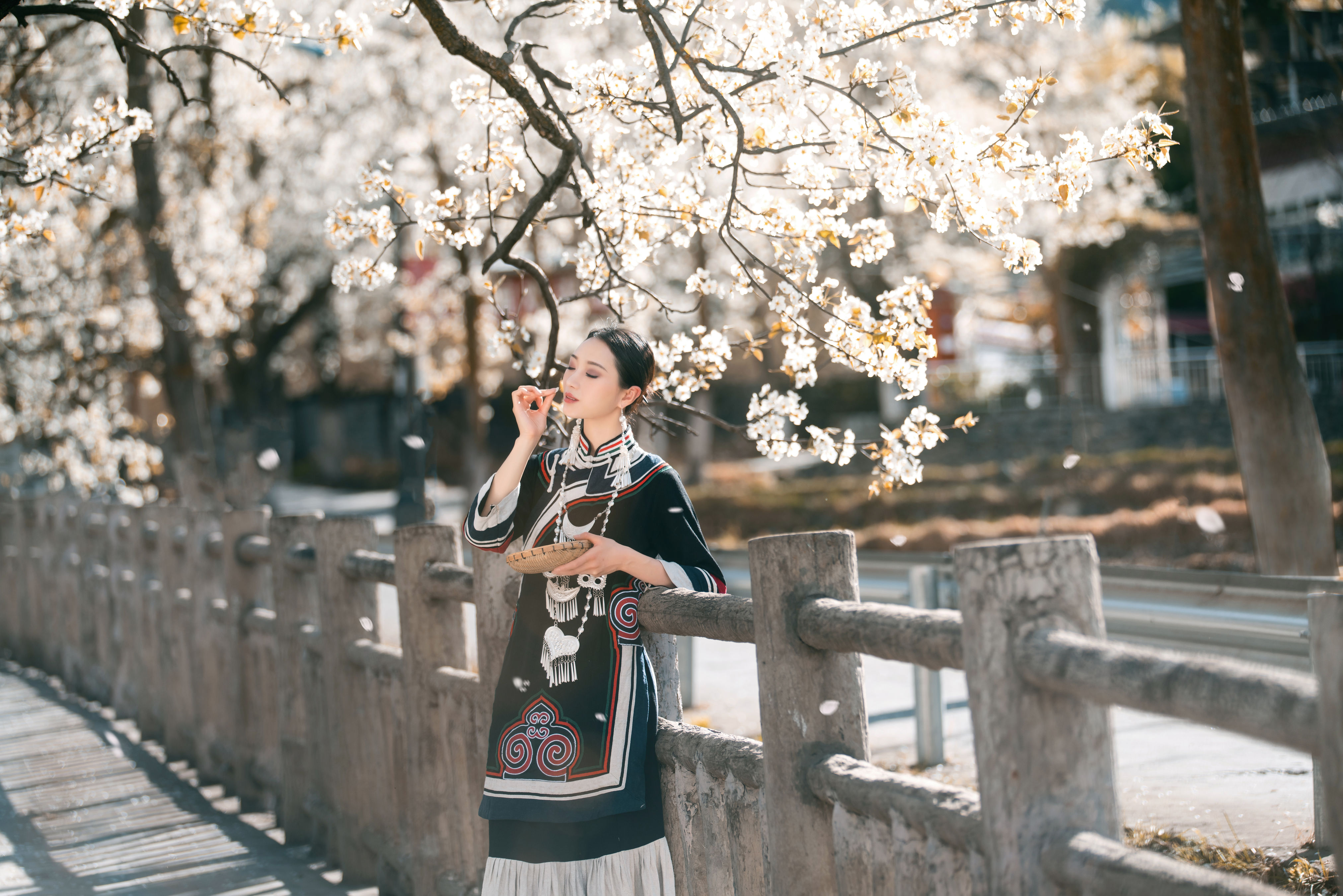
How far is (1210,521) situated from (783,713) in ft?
41.7

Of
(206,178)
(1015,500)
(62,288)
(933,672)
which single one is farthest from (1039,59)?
(933,672)

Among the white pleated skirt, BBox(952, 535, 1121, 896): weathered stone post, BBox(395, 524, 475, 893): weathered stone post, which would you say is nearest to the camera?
BBox(952, 535, 1121, 896): weathered stone post

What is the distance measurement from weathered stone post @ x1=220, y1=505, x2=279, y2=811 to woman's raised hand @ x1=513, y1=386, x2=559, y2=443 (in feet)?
9.93

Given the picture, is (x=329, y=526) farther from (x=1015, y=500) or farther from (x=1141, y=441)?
(x=1141, y=441)

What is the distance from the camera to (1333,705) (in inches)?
59.6

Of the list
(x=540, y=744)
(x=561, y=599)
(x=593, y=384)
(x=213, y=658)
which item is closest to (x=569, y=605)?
Answer: (x=561, y=599)

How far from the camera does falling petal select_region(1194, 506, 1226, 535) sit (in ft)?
45.5

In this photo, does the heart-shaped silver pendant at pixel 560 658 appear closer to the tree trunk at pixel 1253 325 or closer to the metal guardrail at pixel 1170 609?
the metal guardrail at pixel 1170 609

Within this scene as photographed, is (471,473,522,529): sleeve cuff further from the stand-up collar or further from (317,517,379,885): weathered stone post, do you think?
(317,517,379,885): weathered stone post

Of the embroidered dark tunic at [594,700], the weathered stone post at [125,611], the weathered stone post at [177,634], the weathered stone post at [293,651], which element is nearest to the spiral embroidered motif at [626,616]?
the embroidered dark tunic at [594,700]

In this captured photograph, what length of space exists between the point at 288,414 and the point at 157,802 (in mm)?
38833

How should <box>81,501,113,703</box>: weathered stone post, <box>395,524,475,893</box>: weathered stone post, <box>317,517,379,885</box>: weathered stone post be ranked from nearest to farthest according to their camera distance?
1. <box>395,524,475,893</box>: weathered stone post
2. <box>317,517,379,885</box>: weathered stone post
3. <box>81,501,113,703</box>: weathered stone post

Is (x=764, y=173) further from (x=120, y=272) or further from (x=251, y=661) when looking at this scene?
(x=120, y=272)

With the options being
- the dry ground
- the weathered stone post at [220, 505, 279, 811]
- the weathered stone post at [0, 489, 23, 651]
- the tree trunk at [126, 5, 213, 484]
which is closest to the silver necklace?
the weathered stone post at [220, 505, 279, 811]
